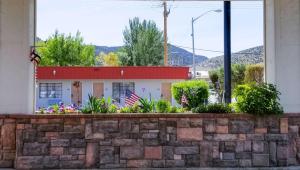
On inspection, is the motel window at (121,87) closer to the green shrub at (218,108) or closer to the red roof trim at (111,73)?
the red roof trim at (111,73)

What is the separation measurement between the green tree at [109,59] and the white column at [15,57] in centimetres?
2883

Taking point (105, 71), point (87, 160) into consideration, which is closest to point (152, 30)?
point (105, 71)

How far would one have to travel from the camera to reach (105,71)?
24.7m

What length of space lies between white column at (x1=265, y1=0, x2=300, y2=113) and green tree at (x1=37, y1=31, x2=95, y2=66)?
27245mm

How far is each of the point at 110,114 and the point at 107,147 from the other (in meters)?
0.59

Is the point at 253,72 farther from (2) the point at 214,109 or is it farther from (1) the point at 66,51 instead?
(1) the point at 66,51

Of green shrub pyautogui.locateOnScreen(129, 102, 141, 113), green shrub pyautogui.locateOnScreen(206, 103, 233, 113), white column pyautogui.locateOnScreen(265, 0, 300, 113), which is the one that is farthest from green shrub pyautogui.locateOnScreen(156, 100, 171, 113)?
white column pyautogui.locateOnScreen(265, 0, 300, 113)

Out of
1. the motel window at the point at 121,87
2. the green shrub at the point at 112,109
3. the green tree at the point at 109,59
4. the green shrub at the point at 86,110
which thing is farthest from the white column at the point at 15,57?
the green tree at the point at 109,59

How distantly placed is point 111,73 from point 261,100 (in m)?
17.8

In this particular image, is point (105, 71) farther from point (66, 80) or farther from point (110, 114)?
point (110, 114)

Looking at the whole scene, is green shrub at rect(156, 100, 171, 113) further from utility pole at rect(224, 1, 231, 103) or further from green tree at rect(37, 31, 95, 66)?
green tree at rect(37, 31, 95, 66)

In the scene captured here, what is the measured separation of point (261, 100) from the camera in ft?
24.1

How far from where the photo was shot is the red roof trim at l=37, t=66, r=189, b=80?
2419 centimetres

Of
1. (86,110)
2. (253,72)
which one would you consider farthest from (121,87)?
(86,110)
